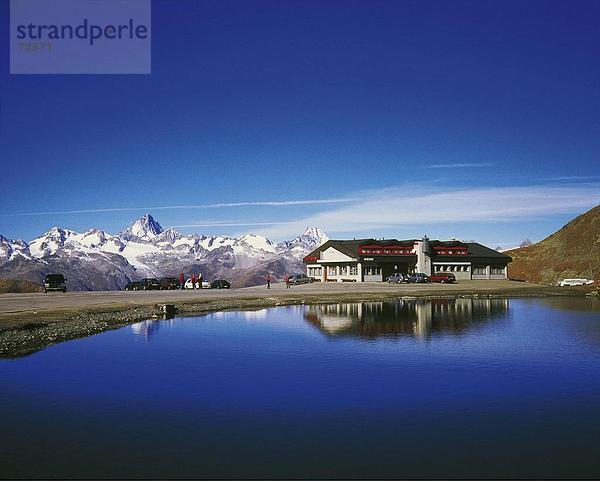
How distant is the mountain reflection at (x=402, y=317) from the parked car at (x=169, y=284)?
43980mm

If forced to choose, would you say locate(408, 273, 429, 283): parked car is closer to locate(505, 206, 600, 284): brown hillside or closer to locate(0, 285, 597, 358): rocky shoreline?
locate(0, 285, 597, 358): rocky shoreline

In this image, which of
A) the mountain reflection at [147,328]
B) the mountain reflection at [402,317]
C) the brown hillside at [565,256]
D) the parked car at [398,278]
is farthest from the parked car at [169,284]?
the brown hillside at [565,256]

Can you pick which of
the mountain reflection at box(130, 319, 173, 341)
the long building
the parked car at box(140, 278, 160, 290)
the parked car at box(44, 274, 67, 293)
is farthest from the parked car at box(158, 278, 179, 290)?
the mountain reflection at box(130, 319, 173, 341)

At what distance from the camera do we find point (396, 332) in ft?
126

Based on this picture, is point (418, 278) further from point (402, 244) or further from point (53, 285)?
point (53, 285)

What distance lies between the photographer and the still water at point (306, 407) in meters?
14.5

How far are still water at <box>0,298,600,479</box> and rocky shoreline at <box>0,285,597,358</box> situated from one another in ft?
5.90

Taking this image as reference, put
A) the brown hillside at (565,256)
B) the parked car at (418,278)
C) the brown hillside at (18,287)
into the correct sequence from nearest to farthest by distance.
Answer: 1. the brown hillside at (18,287)
2. the parked car at (418,278)
3. the brown hillside at (565,256)

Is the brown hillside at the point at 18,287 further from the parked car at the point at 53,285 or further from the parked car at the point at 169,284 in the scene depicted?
the parked car at the point at 169,284

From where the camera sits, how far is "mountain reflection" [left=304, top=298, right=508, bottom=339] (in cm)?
3928

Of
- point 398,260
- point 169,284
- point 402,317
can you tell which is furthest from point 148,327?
point 398,260

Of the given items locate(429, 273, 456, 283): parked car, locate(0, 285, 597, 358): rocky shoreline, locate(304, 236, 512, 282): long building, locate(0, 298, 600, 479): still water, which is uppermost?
locate(304, 236, 512, 282): long building

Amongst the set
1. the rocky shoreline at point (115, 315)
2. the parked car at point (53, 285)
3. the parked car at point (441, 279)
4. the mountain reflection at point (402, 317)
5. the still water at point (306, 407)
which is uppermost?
the parked car at point (53, 285)

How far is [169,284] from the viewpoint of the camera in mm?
99125
